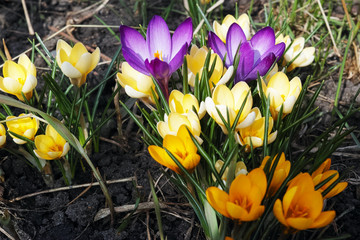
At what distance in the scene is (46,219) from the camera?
129cm

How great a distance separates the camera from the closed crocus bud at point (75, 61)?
3.81 ft

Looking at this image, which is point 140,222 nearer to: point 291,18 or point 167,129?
point 167,129

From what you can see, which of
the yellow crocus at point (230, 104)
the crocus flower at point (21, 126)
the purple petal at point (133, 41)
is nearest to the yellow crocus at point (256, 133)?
the yellow crocus at point (230, 104)

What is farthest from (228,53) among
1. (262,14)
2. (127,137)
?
(262,14)

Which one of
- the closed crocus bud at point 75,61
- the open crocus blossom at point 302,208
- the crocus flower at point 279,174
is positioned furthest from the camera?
the closed crocus bud at point 75,61

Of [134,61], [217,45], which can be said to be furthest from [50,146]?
[217,45]

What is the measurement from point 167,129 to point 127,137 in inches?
22.2

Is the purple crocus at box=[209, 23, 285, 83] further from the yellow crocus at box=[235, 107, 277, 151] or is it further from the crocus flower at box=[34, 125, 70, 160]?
the crocus flower at box=[34, 125, 70, 160]

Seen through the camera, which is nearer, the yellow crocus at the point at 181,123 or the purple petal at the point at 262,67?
the yellow crocus at the point at 181,123

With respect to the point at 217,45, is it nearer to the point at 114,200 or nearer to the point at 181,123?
the point at 181,123

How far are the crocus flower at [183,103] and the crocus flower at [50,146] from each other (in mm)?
370

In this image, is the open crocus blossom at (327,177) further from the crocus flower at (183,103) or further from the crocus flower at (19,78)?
the crocus flower at (19,78)

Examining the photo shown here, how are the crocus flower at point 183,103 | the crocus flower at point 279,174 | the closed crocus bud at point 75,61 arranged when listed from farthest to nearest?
1. the closed crocus bud at point 75,61
2. the crocus flower at point 183,103
3. the crocus flower at point 279,174

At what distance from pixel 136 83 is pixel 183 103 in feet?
0.64
